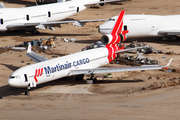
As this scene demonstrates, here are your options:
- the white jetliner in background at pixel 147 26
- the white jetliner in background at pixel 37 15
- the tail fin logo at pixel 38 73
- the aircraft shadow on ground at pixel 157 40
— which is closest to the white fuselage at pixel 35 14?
the white jetliner in background at pixel 37 15

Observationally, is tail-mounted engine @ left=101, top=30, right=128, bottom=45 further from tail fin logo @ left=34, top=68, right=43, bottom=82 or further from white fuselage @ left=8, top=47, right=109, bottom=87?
tail fin logo @ left=34, top=68, right=43, bottom=82

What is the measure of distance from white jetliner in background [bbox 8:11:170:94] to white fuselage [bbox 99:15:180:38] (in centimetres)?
1078

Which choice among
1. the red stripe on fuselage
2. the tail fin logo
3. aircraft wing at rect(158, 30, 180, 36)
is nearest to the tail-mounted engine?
the red stripe on fuselage

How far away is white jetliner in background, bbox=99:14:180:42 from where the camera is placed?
51875 millimetres

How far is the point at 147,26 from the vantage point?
172 ft

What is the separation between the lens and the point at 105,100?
30078 millimetres

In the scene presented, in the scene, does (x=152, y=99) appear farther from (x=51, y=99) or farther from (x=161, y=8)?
(x=161, y=8)

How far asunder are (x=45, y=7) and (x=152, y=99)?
37.5 m

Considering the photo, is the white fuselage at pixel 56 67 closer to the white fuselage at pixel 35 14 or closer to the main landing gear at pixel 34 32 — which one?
the white fuselage at pixel 35 14

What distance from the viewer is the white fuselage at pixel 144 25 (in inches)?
2041

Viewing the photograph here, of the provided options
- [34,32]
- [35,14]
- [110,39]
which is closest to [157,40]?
[110,39]

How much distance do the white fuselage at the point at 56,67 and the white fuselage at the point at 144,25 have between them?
14212 millimetres

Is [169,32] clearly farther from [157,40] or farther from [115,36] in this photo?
A: [115,36]

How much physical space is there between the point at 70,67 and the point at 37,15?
27680 mm
